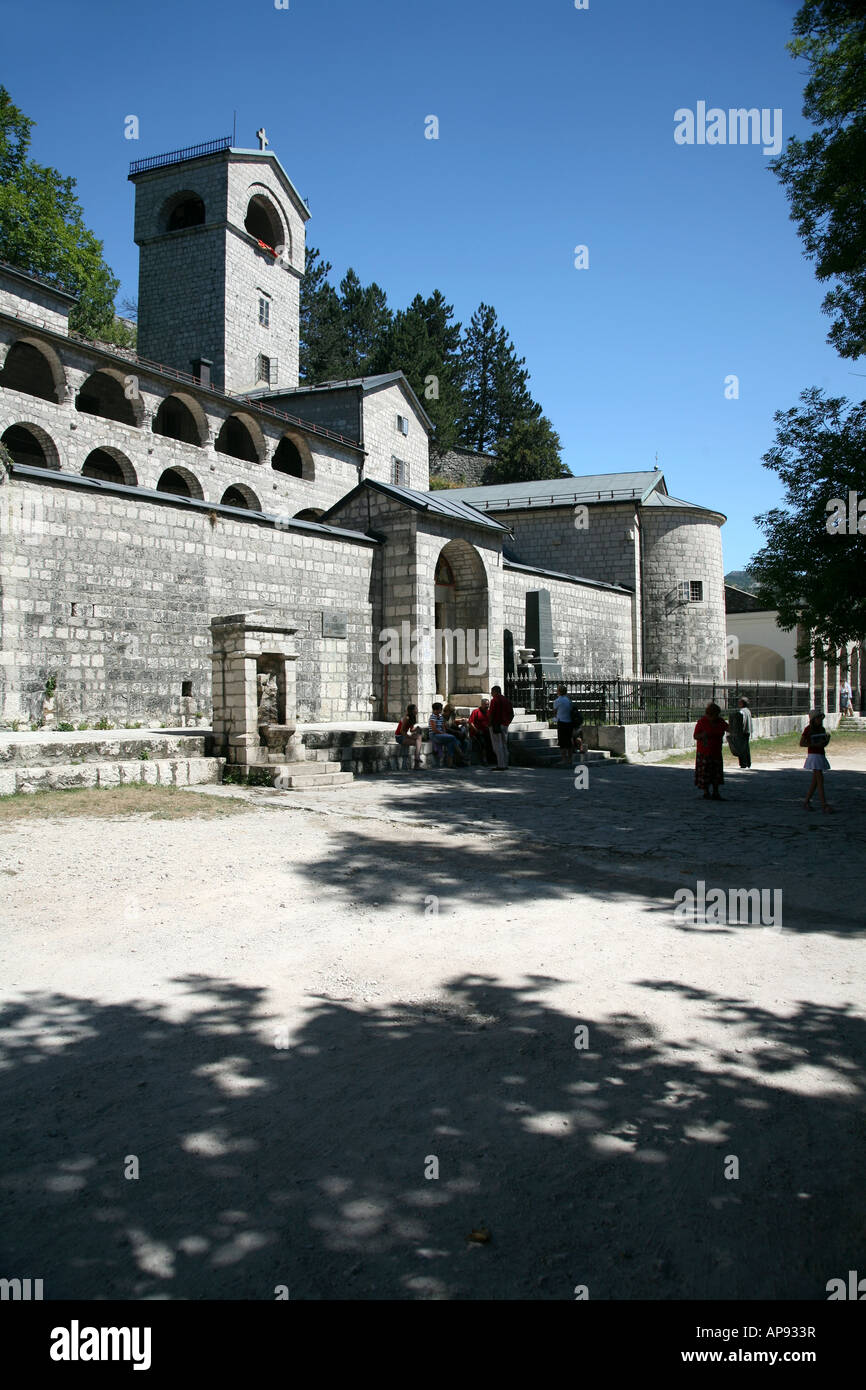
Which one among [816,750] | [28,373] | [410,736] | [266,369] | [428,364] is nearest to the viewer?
[816,750]

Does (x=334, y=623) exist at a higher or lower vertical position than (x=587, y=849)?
higher

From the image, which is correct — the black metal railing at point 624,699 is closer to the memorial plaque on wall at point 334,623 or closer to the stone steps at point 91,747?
the memorial plaque on wall at point 334,623

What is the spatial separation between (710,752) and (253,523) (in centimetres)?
1010

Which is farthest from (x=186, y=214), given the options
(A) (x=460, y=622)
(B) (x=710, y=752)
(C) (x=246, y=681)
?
(B) (x=710, y=752)

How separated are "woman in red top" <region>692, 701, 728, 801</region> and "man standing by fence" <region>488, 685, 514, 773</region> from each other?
152 inches

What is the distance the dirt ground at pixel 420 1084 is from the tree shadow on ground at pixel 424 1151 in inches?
0.4

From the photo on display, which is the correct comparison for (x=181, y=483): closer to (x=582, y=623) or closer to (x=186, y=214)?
(x=582, y=623)

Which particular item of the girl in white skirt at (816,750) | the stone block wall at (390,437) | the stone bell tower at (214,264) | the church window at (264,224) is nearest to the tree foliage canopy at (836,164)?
the girl in white skirt at (816,750)

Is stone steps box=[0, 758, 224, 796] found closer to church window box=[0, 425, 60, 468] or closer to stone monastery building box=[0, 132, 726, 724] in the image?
stone monastery building box=[0, 132, 726, 724]

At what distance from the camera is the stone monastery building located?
45.1ft

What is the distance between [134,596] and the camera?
47.1 ft

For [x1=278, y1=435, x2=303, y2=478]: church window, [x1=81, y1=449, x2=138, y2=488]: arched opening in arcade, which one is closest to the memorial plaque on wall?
[x1=81, y1=449, x2=138, y2=488]: arched opening in arcade
